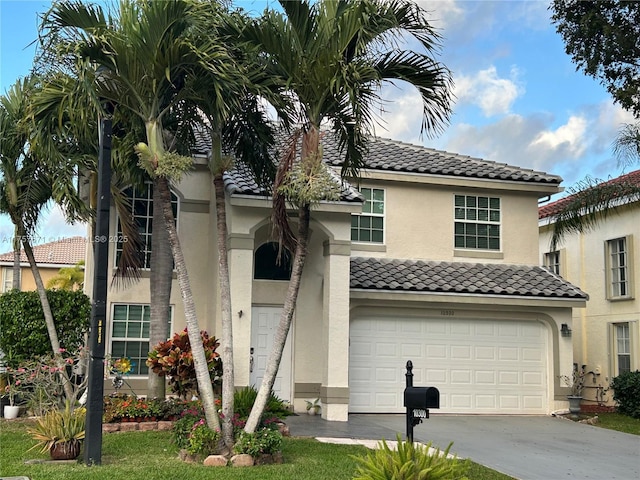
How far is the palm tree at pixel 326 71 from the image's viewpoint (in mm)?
10258

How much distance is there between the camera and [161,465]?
9914mm

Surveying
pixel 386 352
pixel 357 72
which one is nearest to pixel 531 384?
pixel 386 352

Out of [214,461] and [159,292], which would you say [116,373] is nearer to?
[159,292]

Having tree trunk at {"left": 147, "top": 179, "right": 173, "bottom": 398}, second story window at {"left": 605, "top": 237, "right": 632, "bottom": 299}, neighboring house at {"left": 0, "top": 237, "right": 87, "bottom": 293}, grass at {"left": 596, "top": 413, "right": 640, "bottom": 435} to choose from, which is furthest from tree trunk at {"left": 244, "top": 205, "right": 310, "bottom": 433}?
neighboring house at {"left": 0, "top": 237, "right": 87, "bottom": 293}

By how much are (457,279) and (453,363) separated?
2.08m

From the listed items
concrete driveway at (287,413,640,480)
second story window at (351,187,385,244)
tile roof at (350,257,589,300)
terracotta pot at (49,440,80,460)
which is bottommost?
concrete driveway at (287,413,640,480)

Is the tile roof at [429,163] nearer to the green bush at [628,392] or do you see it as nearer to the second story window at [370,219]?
the second story window at [370,219]

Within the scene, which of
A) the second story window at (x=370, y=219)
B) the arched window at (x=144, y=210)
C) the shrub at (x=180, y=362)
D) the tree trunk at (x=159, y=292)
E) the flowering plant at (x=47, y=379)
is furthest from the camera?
the second story window at (x=370, y=219)

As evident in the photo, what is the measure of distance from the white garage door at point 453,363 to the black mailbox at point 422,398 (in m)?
8.87

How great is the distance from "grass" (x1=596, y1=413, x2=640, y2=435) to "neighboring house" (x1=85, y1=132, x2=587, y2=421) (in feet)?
4.22

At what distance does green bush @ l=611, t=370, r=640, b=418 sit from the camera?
18.8 metres

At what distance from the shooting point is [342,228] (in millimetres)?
15961

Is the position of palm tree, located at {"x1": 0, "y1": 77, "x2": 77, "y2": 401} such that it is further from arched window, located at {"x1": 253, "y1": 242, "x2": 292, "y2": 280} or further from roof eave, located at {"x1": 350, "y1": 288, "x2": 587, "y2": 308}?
roof eave, located at {"x1": 350, "y1": 288, "x2": 587, "y2": 308}

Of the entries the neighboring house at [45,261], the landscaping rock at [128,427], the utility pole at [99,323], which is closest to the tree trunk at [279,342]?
the utility pole at [99,323]
